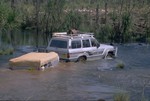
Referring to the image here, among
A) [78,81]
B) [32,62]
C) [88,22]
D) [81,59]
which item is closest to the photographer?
[78,81]

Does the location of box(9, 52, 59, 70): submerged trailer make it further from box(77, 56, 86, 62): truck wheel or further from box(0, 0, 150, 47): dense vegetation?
box(0, 0, 150, 47): dense vegetation

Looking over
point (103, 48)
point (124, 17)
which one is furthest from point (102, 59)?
point (124, 17)

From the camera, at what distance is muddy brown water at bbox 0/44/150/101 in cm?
1685

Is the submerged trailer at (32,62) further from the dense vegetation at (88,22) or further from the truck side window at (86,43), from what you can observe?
the dense vegetation at (88,22)

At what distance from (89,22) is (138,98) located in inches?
1322

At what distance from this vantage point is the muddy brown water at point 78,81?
55.3 ft

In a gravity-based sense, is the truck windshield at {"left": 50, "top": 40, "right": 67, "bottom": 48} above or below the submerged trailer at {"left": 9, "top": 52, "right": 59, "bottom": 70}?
above

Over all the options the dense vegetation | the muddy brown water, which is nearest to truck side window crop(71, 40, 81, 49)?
the muddy brown water

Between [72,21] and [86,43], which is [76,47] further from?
[72,21]

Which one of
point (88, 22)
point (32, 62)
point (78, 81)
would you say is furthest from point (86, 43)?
point (88, 22)

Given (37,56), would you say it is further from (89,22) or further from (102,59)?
(89,22)

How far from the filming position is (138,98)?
663 inches

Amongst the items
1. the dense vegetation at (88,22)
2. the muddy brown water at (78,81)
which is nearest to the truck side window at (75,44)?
the muddy brown water at (78,81)

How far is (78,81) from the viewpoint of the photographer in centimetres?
1983
